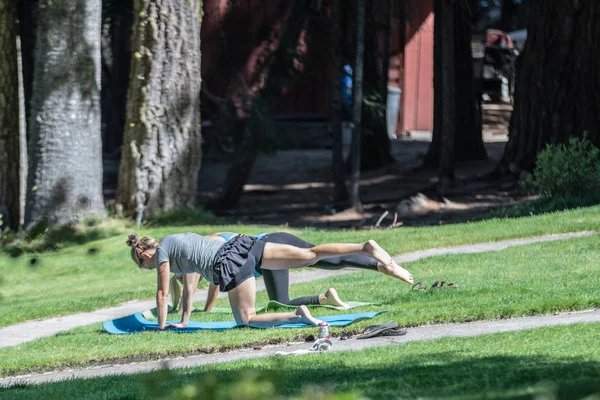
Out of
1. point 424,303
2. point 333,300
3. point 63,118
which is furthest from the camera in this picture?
point 63,118

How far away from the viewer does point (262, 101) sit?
20047 mm

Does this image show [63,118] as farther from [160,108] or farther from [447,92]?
[447,92]

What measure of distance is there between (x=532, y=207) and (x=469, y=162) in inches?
249

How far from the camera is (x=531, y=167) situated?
17.7 metres

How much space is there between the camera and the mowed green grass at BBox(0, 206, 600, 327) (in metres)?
12.2

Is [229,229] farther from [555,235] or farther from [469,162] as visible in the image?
[469,162]

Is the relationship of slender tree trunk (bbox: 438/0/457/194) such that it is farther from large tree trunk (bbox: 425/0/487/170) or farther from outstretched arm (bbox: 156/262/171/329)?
outstretched arm (bbox: 156/262/171/329)

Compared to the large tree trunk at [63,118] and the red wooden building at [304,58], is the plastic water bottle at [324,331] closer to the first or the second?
the large tree trunk at [63,118]

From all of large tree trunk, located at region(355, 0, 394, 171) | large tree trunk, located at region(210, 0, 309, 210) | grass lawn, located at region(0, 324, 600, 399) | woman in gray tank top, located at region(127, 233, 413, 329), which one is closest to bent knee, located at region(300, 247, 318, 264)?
woman in gray tank top, located at region(127, 233, 413, 329)

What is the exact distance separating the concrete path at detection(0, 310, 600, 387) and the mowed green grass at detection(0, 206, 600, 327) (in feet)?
10.4

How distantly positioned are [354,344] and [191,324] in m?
2.14

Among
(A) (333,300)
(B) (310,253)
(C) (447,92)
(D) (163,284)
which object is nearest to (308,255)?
(B) (310,253)

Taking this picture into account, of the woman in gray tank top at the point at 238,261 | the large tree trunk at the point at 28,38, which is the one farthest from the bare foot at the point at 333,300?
the large tree trunk at the point at 28,38

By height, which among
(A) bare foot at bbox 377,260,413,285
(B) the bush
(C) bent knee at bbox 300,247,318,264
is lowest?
(A) bare foot at bbox 377,260,413,285
